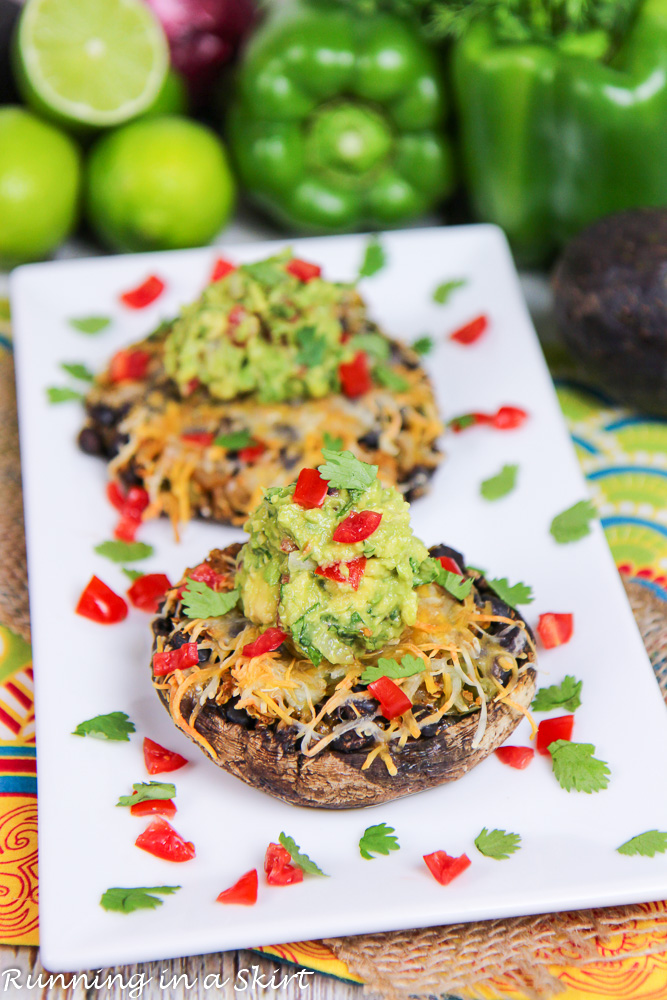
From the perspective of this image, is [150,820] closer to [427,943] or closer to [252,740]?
[252,740]

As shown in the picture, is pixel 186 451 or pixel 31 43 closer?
pixel 186 451

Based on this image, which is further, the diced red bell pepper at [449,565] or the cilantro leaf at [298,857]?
the diced red bell pepper at [449,565]

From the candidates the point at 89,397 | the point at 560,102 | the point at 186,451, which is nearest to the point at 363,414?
the point at 186,451

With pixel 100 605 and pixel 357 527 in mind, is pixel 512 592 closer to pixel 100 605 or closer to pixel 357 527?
pixel 357 527

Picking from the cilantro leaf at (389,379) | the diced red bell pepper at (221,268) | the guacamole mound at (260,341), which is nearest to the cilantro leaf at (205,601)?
the guacamole mound at (260,341)

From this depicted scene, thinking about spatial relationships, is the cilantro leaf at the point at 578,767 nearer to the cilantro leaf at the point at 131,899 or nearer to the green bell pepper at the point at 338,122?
the cilantro leaf at the point at 131,899

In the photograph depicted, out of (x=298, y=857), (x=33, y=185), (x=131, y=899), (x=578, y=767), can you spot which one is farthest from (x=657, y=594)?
(x=33, y=185)
